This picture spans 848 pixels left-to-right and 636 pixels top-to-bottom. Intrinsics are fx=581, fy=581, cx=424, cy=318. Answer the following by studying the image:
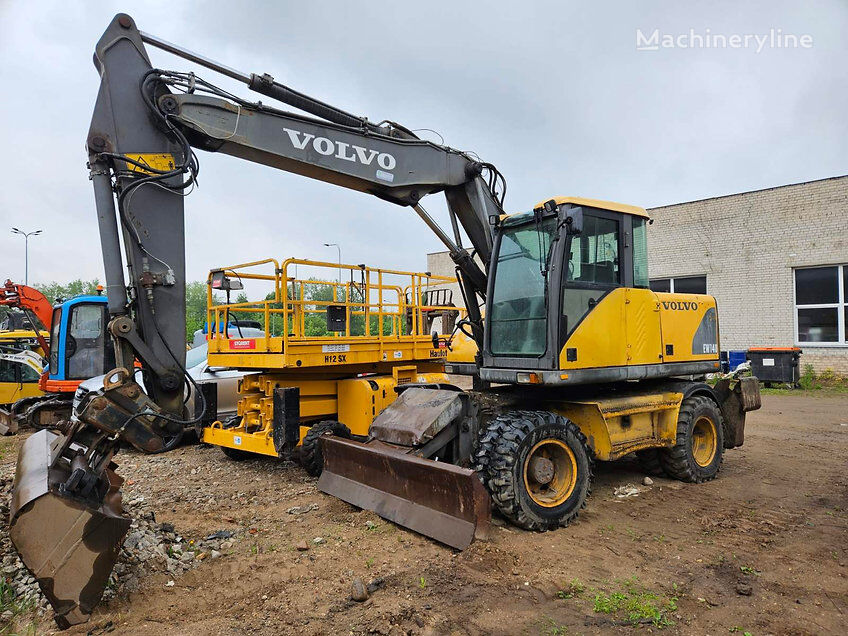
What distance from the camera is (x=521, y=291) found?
18.8 feet

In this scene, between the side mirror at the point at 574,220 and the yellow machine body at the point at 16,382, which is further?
the yellow machine body at the point at 16,382

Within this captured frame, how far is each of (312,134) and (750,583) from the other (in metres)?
5.06

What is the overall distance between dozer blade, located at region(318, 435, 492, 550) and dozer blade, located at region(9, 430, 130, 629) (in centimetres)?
217

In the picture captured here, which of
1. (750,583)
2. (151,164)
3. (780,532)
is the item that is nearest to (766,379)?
(780,532)

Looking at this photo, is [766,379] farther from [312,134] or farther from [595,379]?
[312,134]

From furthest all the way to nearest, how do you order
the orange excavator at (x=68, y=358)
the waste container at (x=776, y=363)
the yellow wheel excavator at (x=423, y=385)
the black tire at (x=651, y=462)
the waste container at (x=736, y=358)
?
the waste container at (x=736, y=358), the waste container at (x=776, y=363), the orange excavator at (x=68, y=358), the black tire at (x=651, y=462), the yellow wheel excavator at (x=423, y=385)

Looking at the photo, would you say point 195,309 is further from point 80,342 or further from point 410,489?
point 410,489

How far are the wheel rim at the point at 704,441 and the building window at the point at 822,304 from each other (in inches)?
464

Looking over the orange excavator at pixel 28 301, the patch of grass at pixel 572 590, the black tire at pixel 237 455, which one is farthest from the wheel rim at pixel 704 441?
the orange excavator at pixel 28 301

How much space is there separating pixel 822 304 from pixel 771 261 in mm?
1759

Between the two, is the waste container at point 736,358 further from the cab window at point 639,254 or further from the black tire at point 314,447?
the black tire at point 314,447

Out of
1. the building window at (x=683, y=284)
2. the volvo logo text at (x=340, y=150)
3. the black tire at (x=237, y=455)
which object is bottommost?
the black tire at (x=237, y=455)

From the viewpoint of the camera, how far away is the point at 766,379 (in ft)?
53.2

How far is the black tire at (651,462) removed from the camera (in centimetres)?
678
